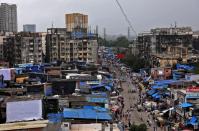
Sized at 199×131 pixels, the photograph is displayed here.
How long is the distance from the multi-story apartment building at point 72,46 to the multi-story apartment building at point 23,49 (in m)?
1.39

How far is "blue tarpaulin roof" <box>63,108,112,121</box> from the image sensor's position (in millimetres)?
17297

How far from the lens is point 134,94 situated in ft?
108

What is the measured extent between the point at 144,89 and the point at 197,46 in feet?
103

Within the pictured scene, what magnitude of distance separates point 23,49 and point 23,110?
31064 mm

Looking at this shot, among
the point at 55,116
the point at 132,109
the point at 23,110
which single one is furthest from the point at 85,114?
the point at 132,109

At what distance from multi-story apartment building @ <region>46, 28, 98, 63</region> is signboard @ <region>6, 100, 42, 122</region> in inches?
1172

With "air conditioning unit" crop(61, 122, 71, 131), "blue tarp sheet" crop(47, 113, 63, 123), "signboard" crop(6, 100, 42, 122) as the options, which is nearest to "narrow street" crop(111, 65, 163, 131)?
"blue tarp sheet" crop(47, 113, 63, 123)

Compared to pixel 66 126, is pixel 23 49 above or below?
above

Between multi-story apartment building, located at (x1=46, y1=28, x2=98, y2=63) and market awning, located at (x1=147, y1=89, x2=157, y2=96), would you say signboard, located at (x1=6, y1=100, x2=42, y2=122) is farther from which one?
multi-story apartment building, located at (x1=46, y1=28, x2=98, y2=63)

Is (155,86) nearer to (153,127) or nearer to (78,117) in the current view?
(153,127)

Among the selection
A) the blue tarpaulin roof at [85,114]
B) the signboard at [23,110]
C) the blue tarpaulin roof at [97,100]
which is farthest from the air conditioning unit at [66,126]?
the blue tarpaulin roof at [97,100]

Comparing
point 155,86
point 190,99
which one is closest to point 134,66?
point 155,86

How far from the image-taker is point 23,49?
46.4m

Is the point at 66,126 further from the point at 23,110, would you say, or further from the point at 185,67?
the point at 185,67
